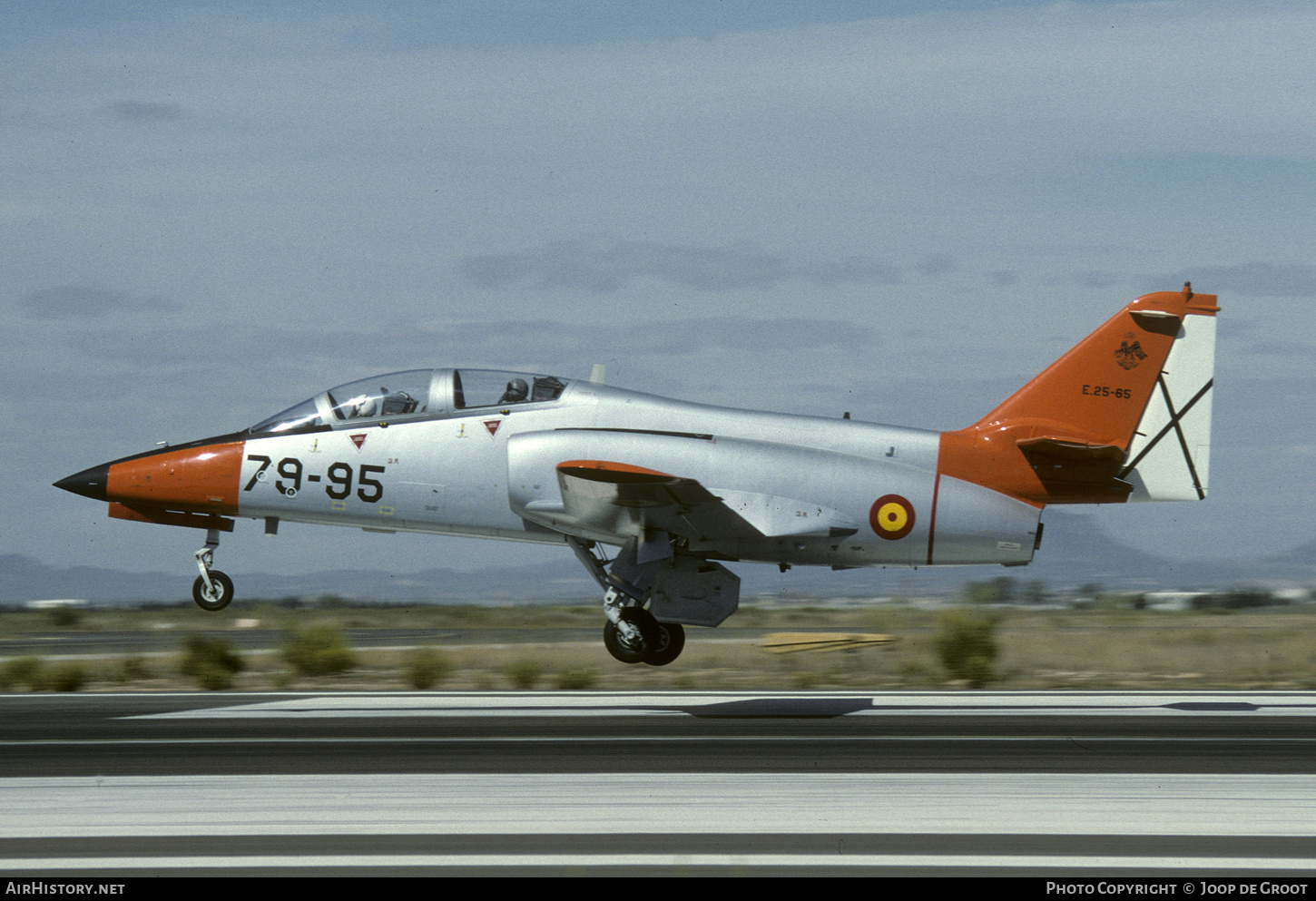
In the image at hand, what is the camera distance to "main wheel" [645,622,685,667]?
1586 centimetres

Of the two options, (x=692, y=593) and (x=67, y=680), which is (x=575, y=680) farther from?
(x=67, y=680)

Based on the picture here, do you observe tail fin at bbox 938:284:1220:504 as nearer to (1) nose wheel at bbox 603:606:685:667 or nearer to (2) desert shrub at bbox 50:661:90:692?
(1) nose wheel at bbox 603:606:685:667

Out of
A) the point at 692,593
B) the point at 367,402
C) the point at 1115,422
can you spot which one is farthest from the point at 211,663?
the point at 1115,422

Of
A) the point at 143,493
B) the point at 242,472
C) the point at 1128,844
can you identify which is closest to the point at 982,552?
the point at 1128,844

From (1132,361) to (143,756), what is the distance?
1217 cm

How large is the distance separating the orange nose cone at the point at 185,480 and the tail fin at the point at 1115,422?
29.6 feet

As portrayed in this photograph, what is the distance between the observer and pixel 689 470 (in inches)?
607

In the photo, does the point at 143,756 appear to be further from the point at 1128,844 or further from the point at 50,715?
the point at 1128,844

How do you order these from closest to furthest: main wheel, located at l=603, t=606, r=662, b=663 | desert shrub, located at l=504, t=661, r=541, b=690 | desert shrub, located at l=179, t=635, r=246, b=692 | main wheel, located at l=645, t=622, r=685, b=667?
main wheel, located at l=603, t=606, r=662, b=663 < main wheel, located at l=645, t=622, r=685, b=667 < desert shrub, located at l=504, t=661, r=541, b=690 < desert shrub, located at l=179, t=635, r=246, b=692

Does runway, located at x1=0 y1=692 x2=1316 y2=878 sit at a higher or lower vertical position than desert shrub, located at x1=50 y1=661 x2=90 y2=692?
higher

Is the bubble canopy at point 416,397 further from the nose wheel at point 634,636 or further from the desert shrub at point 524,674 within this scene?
the desert shrub at point 524,674

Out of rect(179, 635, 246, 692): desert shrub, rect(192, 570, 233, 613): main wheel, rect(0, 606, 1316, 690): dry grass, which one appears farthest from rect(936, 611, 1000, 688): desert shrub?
rect(179, 635, 246, 692): desert shrub

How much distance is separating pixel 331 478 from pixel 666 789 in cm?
791

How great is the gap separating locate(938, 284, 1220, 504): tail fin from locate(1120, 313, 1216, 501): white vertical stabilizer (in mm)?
11
